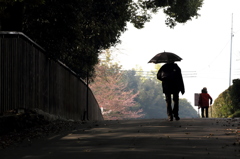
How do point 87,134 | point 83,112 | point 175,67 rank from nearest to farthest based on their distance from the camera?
point 87,134 → point 175,67 → point 83,112

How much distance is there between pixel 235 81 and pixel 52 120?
1301cm

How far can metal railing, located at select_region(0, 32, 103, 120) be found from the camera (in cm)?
1392

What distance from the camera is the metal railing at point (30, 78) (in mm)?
13922

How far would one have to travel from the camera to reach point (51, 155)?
9.12m

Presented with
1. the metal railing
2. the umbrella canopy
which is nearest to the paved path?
the metal railing

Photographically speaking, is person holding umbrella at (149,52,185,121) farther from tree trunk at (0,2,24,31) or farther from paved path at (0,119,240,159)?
tree trunk at (0,2,24,31)

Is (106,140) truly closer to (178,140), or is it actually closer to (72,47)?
(178,140)

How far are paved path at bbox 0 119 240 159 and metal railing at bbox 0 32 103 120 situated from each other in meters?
2.32

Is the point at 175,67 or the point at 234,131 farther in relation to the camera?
the point at 175,67

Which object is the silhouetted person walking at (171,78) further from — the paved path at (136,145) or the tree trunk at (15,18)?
the tree trunk at (15,18)

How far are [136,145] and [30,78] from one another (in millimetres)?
6636

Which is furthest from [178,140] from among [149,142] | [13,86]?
[13,86]

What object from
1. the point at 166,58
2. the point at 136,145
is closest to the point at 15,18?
the point at 166,58

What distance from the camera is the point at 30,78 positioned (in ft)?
51.5
